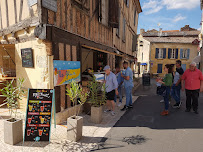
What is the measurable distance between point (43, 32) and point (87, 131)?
Result: 8.95 feet

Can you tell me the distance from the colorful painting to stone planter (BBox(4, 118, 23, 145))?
4.41ft

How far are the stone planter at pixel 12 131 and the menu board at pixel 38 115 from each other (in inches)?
8.1

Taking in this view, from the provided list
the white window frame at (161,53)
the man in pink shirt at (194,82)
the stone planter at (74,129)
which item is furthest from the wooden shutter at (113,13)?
the white window frame at (161,53)

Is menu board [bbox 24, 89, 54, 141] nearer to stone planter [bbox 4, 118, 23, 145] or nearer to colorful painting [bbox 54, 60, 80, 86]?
stone planter [bbox 4, 118, 23, 145]

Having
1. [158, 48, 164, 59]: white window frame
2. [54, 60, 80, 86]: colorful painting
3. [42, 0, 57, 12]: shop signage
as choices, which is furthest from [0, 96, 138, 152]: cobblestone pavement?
[158, 48, 164, 59]: white window frame

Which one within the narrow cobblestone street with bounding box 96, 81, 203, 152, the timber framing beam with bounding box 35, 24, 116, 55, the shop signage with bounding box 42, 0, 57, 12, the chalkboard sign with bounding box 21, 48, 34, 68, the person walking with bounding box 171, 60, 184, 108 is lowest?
the narrow cobblestone street with bounding box 96, 81, 203, 152

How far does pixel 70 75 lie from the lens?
4508 millimetres

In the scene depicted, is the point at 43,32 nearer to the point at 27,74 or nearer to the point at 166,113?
the point at 27,74

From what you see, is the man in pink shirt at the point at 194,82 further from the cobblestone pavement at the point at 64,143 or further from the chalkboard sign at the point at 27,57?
the chalkboard sign at the point at 27,57

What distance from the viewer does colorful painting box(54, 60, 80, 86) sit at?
3918 millimetres

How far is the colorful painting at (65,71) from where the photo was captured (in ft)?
12.9

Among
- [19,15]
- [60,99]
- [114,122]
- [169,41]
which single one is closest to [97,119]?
[114,122]

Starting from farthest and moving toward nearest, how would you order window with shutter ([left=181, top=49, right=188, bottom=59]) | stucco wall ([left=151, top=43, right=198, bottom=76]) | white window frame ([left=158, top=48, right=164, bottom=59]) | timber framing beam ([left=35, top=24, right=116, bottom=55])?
white window frame ([left=158, top=48, right=164, bottom=59])
window with shutter ([left=181, top=49, right=188, bottom=59])
stucco wall ([left=151, top=43, right=198, bottom=76])
timber framing beam ([left=35, top=24, right=116, bottom=55])

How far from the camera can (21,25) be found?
4098mm
